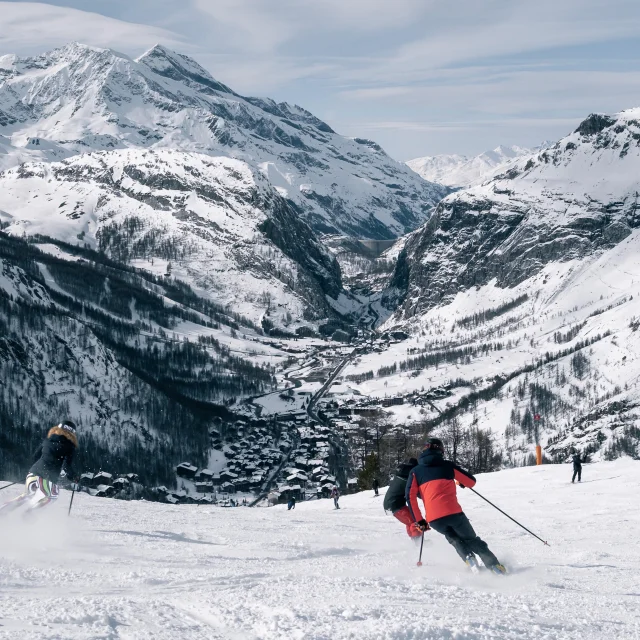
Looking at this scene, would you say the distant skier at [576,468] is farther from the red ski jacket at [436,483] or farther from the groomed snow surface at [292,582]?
the red ski jacket at [436,483]

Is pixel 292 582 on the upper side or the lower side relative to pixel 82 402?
lower

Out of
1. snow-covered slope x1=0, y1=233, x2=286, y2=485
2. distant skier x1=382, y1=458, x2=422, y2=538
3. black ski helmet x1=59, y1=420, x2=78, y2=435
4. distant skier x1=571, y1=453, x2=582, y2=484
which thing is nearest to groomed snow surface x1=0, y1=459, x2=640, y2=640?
distant skier x1=382, y1=458, x2=422, y2=538

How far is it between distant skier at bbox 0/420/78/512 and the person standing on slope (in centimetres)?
956

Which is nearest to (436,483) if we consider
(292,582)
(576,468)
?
(292,582)

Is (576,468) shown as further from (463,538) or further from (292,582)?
(292,582)

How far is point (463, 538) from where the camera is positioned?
1529 cm

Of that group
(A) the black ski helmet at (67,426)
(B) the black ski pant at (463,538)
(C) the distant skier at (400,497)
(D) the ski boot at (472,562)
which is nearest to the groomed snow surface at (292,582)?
(D) the ski boot at (472,562)

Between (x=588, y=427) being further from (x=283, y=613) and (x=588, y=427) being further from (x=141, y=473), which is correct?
(x=283, y=613)

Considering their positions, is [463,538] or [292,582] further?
[463,538]

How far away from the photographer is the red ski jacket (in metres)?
15.5

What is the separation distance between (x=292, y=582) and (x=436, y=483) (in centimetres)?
353

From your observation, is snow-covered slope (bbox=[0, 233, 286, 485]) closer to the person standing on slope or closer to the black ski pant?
the person standing on slope

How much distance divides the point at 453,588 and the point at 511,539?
1071 cm

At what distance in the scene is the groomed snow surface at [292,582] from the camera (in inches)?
416
